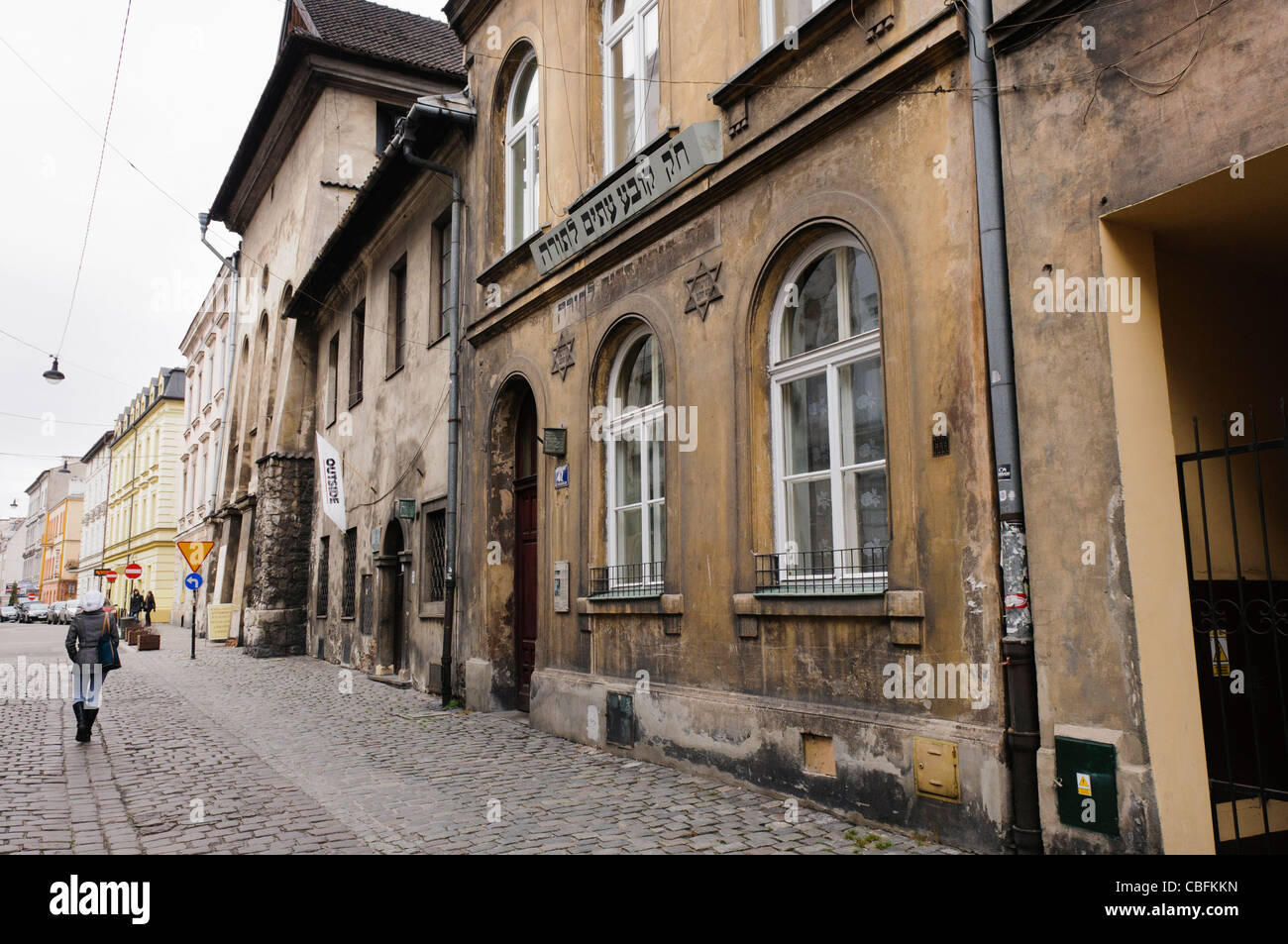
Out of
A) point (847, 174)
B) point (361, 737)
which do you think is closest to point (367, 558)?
point (361, 737)

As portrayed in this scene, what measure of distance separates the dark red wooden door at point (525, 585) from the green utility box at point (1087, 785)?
7481 mm

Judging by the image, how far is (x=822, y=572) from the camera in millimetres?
6652

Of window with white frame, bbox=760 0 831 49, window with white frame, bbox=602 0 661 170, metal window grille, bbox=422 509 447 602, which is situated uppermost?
window with white frame, bbox=602 0 661 170

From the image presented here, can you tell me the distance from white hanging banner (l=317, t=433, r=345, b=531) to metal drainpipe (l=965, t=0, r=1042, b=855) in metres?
14.1

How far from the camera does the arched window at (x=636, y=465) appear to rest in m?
8.77

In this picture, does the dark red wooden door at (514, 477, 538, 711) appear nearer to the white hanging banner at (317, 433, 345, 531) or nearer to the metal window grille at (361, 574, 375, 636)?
the metal window grille at (361, 574, 375, 636)

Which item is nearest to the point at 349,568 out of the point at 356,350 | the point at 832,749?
the point at 356,350

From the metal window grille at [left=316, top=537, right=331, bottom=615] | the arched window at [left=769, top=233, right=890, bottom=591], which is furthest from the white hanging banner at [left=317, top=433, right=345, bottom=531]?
the arched window at [left=769, top=233, right=890, bottom=591]

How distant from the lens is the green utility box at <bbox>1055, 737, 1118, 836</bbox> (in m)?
4.59

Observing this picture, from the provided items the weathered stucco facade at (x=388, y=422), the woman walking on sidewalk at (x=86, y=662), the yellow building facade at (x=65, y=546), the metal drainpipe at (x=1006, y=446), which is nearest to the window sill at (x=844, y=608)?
the metal drainpipe at (x=1006, y=446)

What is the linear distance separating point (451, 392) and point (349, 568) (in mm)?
7143

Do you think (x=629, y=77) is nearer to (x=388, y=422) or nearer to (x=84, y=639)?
(x=84, y=639)

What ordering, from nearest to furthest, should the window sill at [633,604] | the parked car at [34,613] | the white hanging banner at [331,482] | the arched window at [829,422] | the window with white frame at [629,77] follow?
the arched window at [829,422]
the window sill at [633,604]
the window with white frame at [629,77]
the white hanging banner at [331,482]
the parked car at [34,613]

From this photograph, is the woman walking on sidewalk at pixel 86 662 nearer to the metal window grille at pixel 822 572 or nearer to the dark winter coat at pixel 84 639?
the dark winter coat at pixel 84 639
